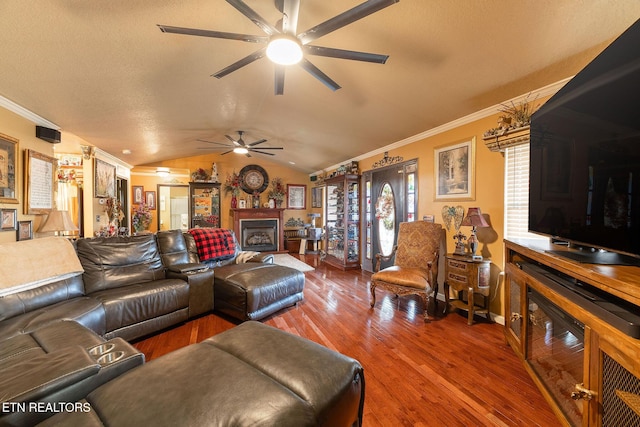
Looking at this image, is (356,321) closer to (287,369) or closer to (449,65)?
(287,369)

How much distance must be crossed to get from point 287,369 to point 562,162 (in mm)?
2077

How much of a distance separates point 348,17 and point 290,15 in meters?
0.35

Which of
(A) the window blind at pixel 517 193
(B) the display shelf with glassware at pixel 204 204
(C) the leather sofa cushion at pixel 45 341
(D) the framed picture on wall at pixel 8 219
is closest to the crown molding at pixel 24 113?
(D) the framed picture on wall at pixel 8 219

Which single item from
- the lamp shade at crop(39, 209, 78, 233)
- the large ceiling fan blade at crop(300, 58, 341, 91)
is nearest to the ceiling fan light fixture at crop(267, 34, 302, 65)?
the large ceiling fan blade at crop(300, 58, 341, 91)

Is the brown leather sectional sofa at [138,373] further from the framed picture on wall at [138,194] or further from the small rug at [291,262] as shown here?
the framed picture on wall at [138,194]

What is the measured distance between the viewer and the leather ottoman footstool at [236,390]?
846 mm

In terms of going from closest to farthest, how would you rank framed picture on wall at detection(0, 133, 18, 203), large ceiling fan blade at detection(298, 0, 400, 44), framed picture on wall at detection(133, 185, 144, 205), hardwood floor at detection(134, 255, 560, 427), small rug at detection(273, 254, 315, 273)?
1. large ceiling fan blade at detection(298, 0, 400, 44)
2. hardwood floor at detection(134, 255, 560, 427)
3. framed picture on wall at detection(0, 133, 18, 203)
4. small rug at detection(273, 254, 315, 273)
5. framed picture on wall at detection(133, 185, 144, 205)

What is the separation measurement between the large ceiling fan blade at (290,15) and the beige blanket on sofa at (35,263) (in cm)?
273

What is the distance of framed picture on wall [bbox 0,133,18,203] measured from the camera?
2.38 m

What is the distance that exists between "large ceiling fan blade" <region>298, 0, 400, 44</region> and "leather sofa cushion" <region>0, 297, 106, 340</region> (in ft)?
8.60

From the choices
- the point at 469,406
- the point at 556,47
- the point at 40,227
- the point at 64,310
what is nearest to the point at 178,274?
the point at 64,310

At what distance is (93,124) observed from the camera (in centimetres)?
330

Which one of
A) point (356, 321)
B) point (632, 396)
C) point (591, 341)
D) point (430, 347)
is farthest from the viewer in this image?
point (356, 321)

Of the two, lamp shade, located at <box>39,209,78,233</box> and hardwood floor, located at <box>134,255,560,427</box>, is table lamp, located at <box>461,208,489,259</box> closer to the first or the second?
hardwood floor, located at <box>134,255,560,427</box>
